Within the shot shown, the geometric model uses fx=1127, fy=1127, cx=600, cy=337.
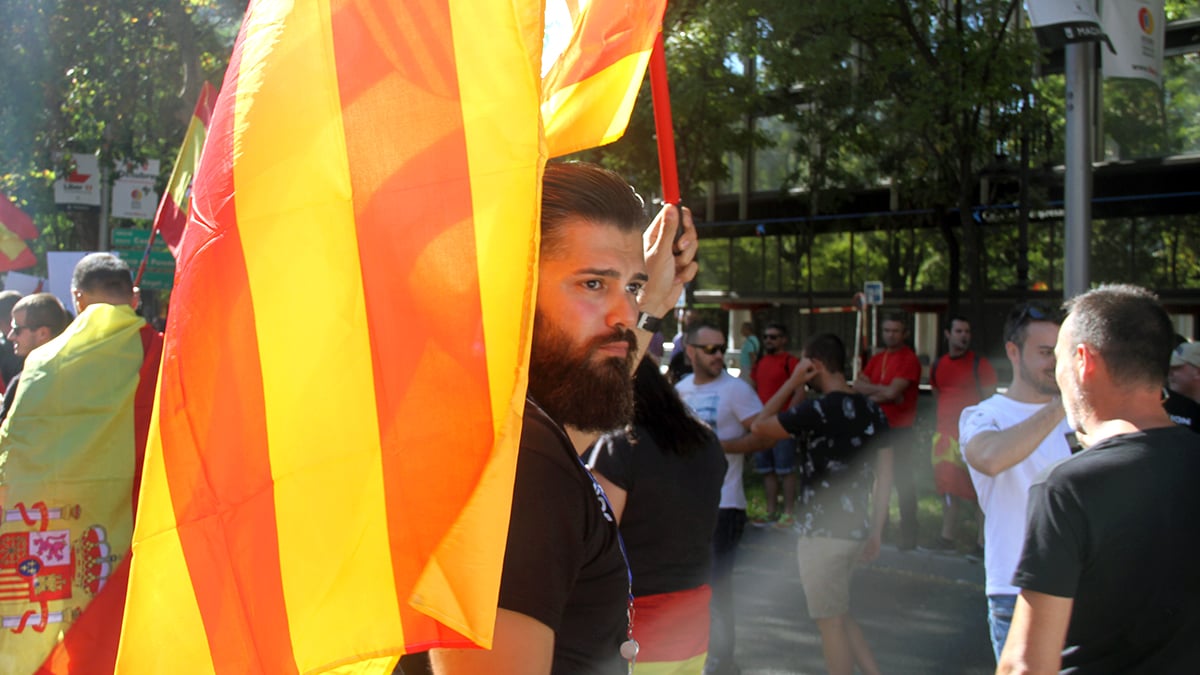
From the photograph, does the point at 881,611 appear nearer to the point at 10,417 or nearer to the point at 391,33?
the point at 10,417

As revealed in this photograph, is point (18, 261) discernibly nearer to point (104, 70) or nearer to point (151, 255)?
point (151, 255)

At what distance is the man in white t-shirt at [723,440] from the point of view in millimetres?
6195

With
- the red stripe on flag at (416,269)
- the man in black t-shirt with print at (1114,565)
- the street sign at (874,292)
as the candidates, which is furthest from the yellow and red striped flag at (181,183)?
the street sign at (874,292)

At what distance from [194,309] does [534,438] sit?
553mm

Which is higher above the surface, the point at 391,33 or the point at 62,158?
the point at 62,158

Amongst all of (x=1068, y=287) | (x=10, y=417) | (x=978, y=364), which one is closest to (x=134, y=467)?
(x=10, y=417)

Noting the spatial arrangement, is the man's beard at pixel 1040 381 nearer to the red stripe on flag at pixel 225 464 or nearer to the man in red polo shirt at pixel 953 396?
the red stripe on flag at pixel 225 464

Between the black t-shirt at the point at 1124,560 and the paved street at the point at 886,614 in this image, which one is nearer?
the black t-shirt at the point at 1124,560

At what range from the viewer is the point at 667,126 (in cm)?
232

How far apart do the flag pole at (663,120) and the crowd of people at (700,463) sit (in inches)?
6.4

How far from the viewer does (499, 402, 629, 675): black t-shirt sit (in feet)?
5.48

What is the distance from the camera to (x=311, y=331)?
156cm

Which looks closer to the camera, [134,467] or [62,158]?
[134,467]

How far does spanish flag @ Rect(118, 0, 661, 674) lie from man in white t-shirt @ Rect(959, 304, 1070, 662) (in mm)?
3013
